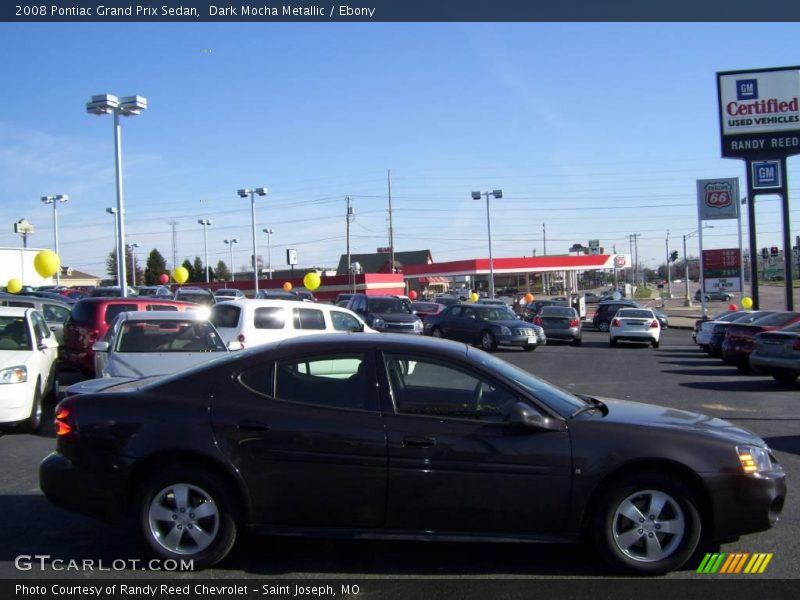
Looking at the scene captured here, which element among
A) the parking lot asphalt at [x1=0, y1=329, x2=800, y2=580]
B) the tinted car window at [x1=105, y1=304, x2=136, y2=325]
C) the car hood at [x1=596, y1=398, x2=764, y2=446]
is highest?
the tinted car window at [x1=105, y1=304, x2=136, y2=325]

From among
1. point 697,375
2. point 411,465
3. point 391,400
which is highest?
point 391,400

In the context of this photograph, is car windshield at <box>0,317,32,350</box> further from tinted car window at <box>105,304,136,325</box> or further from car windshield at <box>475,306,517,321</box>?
car windshield at <box>475,306,517,321</box>

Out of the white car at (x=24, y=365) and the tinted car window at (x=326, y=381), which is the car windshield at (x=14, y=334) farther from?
the tinted car window at (x=326, y=381)

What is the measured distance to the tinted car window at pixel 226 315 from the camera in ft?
44.3

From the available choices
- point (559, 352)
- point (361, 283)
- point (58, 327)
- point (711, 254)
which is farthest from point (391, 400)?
point (361, 283)

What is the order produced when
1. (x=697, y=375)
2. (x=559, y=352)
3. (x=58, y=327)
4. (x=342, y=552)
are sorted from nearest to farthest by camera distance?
(x=342, y=552) → (x=58, y=327) → (x=697, y=375) → (x=559, y=352)

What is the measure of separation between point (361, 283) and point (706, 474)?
57855mm

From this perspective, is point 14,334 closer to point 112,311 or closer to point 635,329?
point 112,311

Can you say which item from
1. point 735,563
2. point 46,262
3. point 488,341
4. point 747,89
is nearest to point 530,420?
point 735,563

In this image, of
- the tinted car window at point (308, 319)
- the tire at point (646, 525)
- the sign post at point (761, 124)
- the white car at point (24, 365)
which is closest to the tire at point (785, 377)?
the tinted car window at point (308, 319)

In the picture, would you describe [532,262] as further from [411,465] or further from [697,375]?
[411,465]

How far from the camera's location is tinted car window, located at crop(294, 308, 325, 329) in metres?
14.0

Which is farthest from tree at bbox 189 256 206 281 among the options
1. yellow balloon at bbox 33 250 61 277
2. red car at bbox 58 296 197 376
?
red car at bbox 58 296 197 376

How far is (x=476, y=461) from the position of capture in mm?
4766
